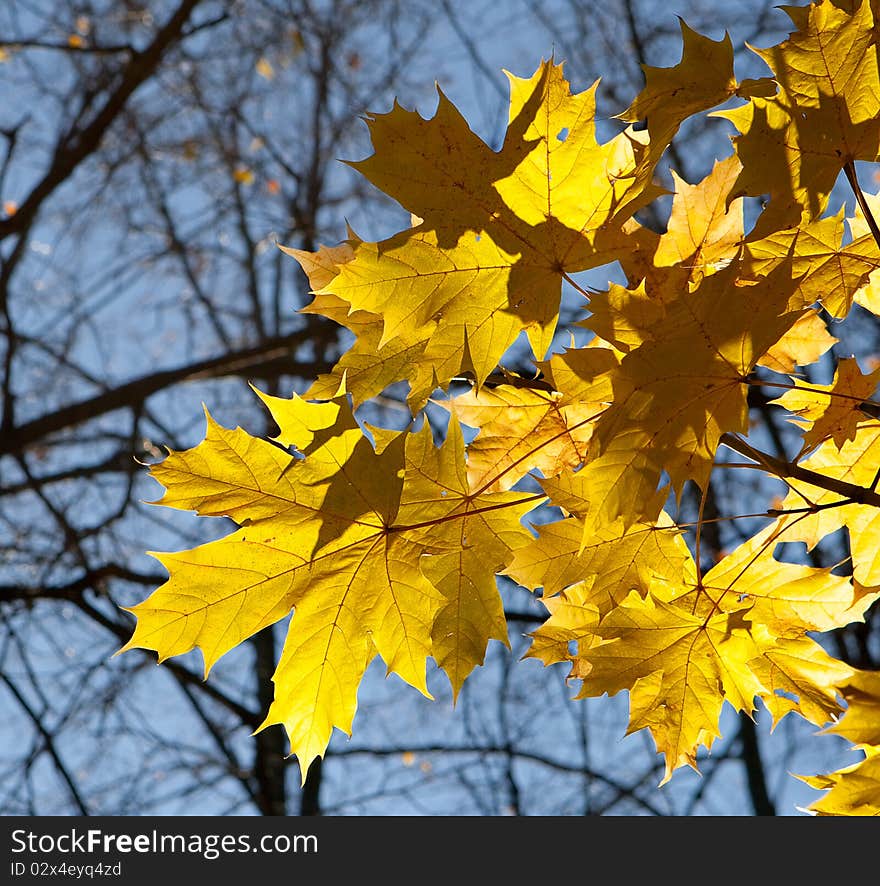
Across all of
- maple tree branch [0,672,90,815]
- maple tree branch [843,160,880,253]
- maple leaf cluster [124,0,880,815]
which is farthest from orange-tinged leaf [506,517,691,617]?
maple tree branch [0,672,90,815]

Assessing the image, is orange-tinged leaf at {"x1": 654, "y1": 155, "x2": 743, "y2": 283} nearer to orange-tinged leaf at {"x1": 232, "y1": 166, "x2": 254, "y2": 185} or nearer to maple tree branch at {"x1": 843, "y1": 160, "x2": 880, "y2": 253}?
maple tree branch at {"x1": 843, "y1": 160, "x2": 880, "y2": 253}

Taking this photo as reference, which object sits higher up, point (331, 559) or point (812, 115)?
point (812, 115)

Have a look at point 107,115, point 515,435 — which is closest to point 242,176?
point 107,115

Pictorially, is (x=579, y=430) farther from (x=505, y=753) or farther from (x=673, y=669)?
(x=505, y=753)

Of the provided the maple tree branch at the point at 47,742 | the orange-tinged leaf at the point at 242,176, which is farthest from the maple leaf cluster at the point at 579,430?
the orange-tinged leaf at the point at 242,176

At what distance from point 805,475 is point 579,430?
11.8 inches

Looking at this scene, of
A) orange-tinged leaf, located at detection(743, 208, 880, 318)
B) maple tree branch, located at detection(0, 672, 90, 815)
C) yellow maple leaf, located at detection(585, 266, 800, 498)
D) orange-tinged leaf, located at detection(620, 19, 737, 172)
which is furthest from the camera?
maple tree branch, located at detection(0, 672, 90, 815)

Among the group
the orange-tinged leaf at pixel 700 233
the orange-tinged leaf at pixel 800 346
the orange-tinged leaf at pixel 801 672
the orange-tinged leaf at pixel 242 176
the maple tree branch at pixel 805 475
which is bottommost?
the orange-tinged leaf at pixel 801 672

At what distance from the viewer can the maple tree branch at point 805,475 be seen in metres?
0.87

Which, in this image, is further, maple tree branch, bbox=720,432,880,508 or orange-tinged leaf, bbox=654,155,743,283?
orange-tinged leaf, bbox=654,155,743,283

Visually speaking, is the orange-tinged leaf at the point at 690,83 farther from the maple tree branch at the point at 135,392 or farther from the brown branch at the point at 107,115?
the brown branch at the point at 107,115

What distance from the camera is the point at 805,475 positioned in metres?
0.88

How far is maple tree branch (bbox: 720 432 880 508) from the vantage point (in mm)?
872
